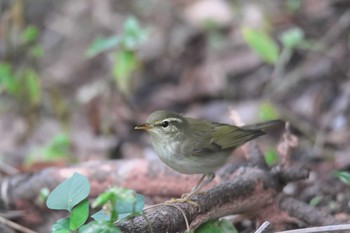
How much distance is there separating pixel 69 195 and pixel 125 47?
3.25m

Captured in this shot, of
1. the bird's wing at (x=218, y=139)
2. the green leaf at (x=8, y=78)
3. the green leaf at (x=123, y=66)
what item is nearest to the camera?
the bird's wing at (x=218, y=139)

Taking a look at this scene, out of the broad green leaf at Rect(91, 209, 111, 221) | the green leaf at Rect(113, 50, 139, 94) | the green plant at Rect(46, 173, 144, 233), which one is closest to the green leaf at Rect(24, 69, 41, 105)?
the green leaf at Rect(113, 50, 139, 94)

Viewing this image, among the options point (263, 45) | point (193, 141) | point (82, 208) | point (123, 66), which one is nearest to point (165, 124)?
point (193, 141)

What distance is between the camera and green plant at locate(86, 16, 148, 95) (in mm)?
5777

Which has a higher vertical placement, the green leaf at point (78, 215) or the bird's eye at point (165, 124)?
the bird's eye at point (165, 124)

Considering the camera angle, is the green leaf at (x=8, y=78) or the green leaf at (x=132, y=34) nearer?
the green leaf at (x=132, y=34)

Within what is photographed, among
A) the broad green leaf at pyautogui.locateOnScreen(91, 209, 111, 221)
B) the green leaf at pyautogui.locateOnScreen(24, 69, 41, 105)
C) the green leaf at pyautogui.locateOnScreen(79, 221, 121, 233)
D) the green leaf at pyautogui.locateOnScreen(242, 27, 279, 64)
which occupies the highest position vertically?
the green leaf at pyautogui.locateOnScreen(24, 69, 41, 105)

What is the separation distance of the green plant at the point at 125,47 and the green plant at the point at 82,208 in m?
2.82

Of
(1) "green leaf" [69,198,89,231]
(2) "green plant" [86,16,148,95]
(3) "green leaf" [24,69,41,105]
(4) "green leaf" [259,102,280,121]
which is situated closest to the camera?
(1) "green leaf" [69,198,89,231]

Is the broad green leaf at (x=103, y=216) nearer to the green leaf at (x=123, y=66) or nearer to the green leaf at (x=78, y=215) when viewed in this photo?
the green leaf at (x=78, y=215)

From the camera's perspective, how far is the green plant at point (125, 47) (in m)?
5.78

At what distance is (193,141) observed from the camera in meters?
4.48

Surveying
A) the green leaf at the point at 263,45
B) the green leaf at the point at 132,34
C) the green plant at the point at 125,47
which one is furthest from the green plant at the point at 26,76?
the green leaf at the point at 263,45

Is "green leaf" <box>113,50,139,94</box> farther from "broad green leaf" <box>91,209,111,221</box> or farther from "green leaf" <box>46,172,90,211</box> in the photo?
"broad green leaf" <box>91,209,111,221</box>
